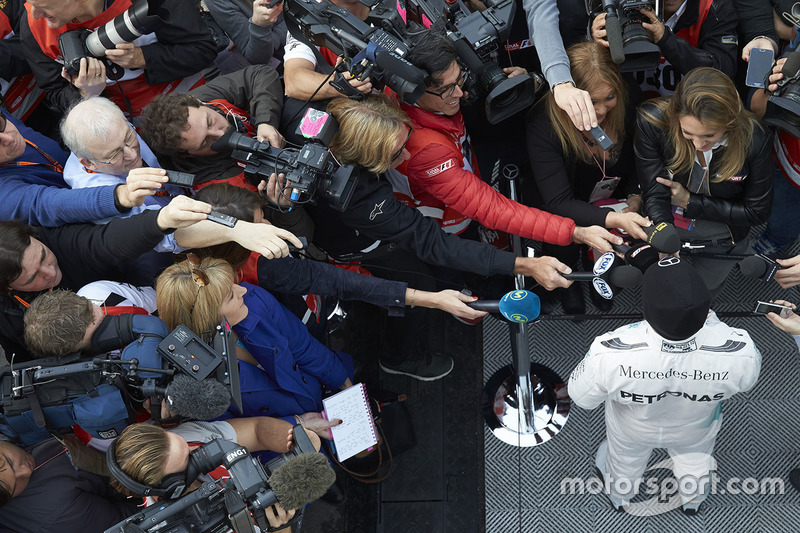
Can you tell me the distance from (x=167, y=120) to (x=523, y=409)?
83.8 inches

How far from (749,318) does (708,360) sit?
1.45 metres

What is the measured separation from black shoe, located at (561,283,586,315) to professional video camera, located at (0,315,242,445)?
1.96 m

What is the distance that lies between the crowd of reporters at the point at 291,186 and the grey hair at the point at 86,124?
0.5 inches

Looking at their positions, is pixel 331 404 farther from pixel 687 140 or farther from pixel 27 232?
pixel 687 140

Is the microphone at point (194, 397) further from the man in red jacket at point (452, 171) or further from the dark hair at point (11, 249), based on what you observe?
the man in red jacket at point (452, 171)

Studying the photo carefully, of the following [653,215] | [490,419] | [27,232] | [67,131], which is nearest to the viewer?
[27,232]

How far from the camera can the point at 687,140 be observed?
9.32 ft

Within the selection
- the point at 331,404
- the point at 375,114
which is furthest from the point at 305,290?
the point at 375,114

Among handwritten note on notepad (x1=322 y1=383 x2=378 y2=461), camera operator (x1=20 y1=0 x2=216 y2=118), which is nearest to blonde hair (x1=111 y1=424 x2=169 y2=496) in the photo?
handwritten note on notepad (x1=322 y1=383 x2=378 y2=461)

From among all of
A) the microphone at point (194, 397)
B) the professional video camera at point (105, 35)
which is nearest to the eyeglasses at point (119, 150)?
the professional video camera at point (105, 35)

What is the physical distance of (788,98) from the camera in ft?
8.73

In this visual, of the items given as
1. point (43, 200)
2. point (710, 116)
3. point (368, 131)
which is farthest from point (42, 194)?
point (710, 116)

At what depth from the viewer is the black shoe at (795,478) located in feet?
10.1

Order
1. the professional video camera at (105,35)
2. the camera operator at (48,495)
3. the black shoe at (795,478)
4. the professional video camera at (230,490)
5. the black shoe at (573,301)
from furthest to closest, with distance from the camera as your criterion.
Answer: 1. the black shoe at (573,301)
2. the black shoe at (795,478)
3. the professional video camera at (105,35)
4. the camera operator at (48,495)
5. the professional video camera at (230,490)
